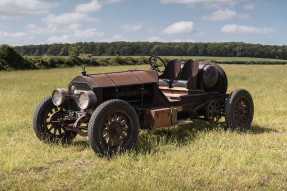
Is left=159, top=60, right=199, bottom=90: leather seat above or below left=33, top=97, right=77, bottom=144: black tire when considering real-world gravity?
above

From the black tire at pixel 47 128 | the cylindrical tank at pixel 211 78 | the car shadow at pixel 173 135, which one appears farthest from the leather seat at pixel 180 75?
the black tire at pixel 47 128

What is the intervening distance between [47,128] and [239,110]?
4197 millimetres

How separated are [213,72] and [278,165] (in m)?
3.42

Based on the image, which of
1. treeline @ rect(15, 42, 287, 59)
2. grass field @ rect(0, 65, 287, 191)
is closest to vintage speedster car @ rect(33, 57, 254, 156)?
grass field @ rect(0, 65, 287, 191)

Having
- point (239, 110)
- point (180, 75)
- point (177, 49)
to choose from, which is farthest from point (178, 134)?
point (177, 49)

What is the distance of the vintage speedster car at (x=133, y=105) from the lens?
7871 mm

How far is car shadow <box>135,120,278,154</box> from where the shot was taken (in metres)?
8.54

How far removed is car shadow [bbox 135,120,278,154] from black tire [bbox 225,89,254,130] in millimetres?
Answer: 186

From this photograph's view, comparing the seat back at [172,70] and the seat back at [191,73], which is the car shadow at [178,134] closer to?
the seat back at [191,73]

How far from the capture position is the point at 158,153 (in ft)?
25.7

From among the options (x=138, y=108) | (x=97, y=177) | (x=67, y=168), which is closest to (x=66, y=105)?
(x=138, y=108)

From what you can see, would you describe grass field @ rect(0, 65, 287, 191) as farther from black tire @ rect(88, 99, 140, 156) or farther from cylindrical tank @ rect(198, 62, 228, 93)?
cylindrical tank @ rect(198, 62, 228, 93)

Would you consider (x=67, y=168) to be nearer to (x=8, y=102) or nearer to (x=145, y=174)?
(x=145, y=174)

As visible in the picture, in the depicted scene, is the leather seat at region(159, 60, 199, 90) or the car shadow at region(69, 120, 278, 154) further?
the leather seat at region(159, 60, 199, 90)
